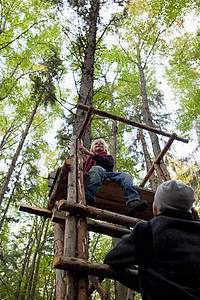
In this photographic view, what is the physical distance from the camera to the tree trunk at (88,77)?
5.37 metres

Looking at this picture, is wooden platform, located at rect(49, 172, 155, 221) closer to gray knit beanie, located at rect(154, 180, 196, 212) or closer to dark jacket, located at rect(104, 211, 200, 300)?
gray knit beanie, located at rect(154, 180, 196, 212)

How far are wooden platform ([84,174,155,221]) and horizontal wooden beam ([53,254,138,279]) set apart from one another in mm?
1858

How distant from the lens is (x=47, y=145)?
13602 millimetres

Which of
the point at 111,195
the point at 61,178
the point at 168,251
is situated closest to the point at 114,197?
the point at 111,195

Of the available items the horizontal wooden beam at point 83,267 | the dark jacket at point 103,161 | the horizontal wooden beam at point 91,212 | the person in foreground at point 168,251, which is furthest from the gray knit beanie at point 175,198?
the dark jacket at point 103,161

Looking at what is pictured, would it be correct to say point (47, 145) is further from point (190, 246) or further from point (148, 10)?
point (190, 246)

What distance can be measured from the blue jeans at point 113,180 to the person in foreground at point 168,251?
158cm

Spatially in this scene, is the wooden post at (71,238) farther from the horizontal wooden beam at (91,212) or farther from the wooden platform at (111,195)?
the wooden platform at (111,195)

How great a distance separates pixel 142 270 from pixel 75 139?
306 centimetres

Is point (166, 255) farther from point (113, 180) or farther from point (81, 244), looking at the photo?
point (113, 180)

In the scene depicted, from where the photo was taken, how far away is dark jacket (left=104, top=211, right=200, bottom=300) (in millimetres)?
1364

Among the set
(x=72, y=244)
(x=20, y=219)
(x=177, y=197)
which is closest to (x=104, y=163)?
(x=72, y=244)

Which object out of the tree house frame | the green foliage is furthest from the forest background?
the tree house frame

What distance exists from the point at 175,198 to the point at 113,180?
6.78 ft
